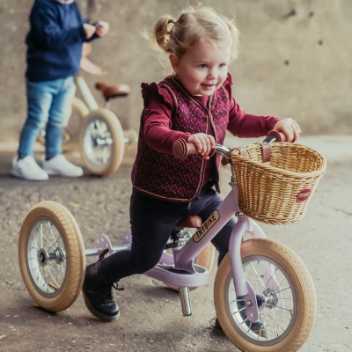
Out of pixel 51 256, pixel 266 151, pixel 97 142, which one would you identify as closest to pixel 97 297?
pixel 51 256

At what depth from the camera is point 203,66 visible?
279cm

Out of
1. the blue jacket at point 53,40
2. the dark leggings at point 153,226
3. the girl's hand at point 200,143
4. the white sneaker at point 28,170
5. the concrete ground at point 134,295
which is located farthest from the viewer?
the white sneaker at point 28,170

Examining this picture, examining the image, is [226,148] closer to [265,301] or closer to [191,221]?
[191,221]

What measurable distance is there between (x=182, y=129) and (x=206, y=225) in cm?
39

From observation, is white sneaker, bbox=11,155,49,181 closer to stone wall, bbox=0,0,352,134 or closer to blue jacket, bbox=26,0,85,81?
blue jacket, bbox=26,0,85,81

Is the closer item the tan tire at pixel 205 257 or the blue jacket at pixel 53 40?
the tan tire at pixel 205 257

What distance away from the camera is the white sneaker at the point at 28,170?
519 cm

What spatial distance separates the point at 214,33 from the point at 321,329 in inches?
52.1

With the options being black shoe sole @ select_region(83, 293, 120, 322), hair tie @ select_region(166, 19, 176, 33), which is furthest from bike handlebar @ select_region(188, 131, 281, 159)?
black shoe sole @ select_region(83, 293, 120, 322)

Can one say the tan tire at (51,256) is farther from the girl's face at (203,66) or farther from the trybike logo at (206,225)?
the girl's face at (203,66)

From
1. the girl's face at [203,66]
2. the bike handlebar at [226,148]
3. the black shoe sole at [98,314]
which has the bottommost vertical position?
the black shoe sole at [98,314]

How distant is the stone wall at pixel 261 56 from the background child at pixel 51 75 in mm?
721

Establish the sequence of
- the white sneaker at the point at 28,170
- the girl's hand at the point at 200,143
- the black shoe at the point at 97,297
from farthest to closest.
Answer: the white sneaker at the point at 28,170 → the black shoe at the point at 97,297 → the girl's hand at the point at 200,143

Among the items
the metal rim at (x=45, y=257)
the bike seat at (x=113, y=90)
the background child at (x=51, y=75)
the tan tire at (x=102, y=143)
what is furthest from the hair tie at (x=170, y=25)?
the bike seat at (x=113, y=90)
